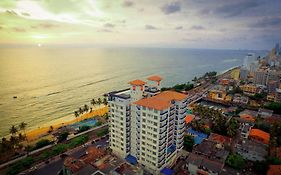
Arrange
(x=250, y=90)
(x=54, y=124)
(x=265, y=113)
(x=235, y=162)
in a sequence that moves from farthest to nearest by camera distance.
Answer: (x=250, y=90), (x=54, y=124), (x=265, y=113), (x=235, y=162)

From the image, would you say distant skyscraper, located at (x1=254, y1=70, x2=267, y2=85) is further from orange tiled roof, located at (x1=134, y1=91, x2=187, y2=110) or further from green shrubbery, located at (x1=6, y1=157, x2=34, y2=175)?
green shrubbery, located at (x1=6, y1=157, x2=34, y2=175)

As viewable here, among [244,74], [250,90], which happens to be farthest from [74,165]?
[244,74]

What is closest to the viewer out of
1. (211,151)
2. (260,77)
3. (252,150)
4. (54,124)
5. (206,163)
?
(206,163)

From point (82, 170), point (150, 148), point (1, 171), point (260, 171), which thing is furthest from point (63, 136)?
point (260, 171)

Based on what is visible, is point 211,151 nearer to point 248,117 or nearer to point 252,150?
point 252,150

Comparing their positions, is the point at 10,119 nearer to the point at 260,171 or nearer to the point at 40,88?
the point at 40,88

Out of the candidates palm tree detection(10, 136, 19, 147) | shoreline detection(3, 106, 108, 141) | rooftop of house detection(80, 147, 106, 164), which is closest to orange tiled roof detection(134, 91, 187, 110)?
rooftop of house detection(80, 147, 106, 164)

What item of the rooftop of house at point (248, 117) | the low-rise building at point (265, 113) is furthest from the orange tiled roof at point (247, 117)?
the low-rise building at point (265, 113)

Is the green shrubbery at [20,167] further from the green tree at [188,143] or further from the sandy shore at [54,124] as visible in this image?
the green tree at [188,143]
